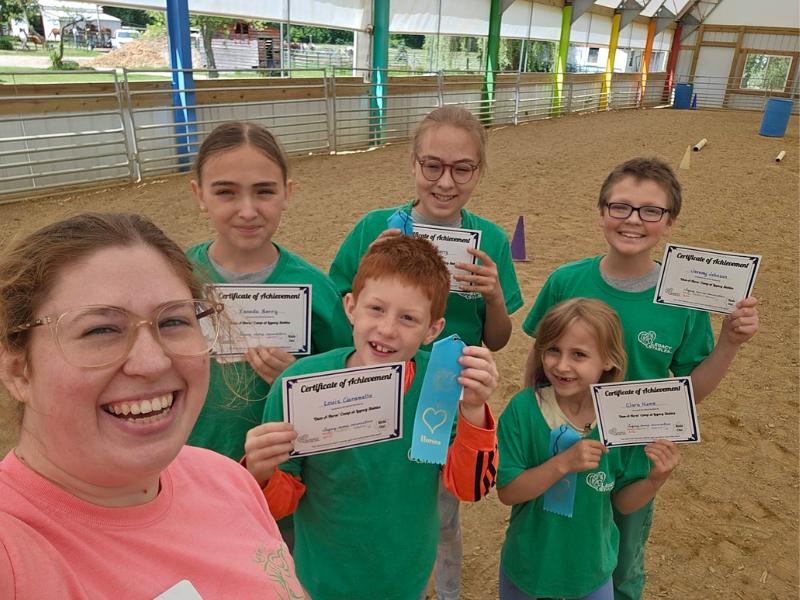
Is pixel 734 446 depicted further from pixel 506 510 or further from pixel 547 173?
pixel 547 173

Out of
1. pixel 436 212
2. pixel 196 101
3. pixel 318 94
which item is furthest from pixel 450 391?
pixel 318 94

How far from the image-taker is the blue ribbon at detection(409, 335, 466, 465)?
1.39 metres

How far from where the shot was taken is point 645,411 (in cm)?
179

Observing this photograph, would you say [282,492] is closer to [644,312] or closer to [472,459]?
[472,459]

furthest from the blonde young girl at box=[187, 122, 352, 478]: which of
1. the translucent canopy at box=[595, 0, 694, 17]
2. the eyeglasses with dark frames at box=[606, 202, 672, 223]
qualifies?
the translucent canopy at box=[595, 0, 694, 17]

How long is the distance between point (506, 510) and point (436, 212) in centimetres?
175

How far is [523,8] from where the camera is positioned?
17641 millimetres

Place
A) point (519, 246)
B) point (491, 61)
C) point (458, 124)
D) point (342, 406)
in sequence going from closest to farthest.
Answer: point (342, 406), point (458, 124), point (519, 246), point (491, 61)

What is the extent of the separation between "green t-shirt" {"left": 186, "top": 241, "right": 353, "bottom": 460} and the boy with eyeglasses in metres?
0.96

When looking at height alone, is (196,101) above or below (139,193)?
above

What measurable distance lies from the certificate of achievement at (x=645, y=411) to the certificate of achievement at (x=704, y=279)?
35cm

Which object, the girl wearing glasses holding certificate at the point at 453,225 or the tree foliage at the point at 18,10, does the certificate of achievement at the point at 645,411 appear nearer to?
the girl wearing glasses holding certificate at the point at 453,225

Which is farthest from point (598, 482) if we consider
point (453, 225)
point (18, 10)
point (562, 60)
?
point (562, 60)

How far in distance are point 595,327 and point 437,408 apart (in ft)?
2.32
